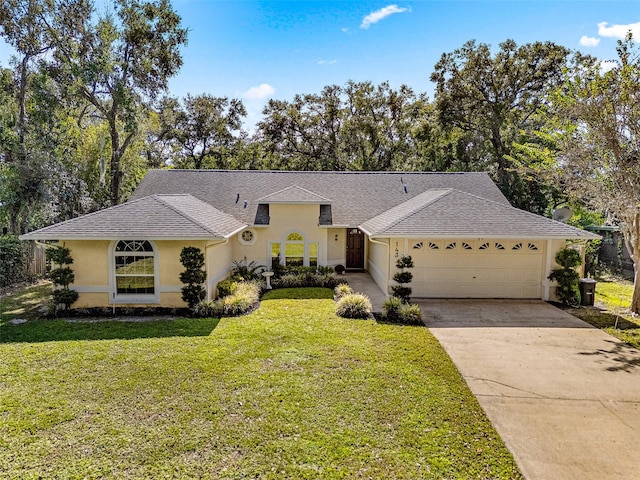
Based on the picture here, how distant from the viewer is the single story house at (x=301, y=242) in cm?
1192

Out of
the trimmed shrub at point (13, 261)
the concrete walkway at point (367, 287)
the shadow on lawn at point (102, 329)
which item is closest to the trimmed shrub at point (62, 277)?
the shadow on lawn at point (102, 329)

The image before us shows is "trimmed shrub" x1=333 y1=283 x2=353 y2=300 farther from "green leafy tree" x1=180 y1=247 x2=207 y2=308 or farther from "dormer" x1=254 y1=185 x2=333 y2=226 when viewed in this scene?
"green leafy tree" x1=180 y1=247 x2=207 y2=308

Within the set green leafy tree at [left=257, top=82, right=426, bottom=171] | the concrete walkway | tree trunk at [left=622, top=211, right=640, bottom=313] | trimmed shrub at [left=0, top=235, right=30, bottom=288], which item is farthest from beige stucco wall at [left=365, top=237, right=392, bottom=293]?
green leafy tree at [left=257, top=82, right=426, bottom=171]

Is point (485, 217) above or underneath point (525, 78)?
underneath

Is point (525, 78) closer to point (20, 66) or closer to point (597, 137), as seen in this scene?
point (597, 137)

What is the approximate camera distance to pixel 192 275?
11.8m

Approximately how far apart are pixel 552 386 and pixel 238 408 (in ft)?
19.9

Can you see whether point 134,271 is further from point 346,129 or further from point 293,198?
point 346,129

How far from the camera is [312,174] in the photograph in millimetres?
21531

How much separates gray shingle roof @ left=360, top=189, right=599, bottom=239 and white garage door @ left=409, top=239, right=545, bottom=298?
0.75 meters

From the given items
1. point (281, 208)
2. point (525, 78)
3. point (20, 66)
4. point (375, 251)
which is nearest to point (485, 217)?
point (375, 251)

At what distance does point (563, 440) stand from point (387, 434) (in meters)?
2.66

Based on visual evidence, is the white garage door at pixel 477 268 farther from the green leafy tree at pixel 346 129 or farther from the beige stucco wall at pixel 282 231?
the green leafy tree at pixel 346 129

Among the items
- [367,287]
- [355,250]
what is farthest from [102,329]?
[355,250]
